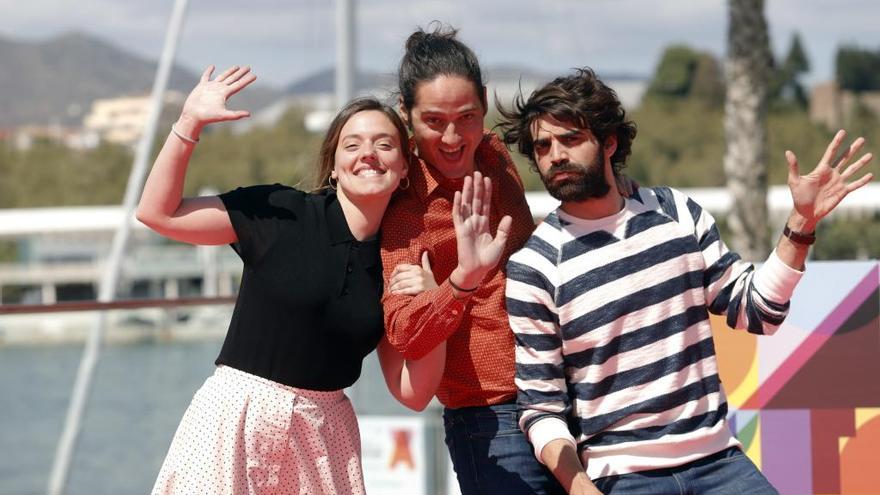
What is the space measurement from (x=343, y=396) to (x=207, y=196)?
2.06 feet

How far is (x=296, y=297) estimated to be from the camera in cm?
324

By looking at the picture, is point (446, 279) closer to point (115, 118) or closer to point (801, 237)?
point (801, 237)

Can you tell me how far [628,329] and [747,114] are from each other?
26.7 feet

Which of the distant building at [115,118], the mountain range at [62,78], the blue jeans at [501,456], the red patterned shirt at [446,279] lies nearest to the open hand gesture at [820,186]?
the red patterned shirt at [446,279]

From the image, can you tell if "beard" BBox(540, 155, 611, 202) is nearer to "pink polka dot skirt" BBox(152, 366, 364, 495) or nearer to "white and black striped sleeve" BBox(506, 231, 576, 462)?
"white and black striped sleeve" BBox(506, 231, 576, 462)

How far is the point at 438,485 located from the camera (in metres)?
7.26

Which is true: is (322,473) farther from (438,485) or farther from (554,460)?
(438,485)

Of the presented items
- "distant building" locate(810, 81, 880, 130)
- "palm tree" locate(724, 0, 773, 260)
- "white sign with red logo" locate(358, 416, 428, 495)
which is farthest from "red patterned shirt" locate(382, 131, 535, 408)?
"distant building" locate(810, 81, 880, 130)

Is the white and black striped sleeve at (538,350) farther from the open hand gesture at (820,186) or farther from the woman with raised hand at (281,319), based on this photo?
the open hand gesture at (820,186)

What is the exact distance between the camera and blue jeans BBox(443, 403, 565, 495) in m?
3.41

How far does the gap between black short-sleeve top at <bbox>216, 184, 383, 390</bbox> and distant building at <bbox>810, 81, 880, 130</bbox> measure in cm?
9823

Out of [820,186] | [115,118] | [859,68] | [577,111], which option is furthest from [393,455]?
[115,118]

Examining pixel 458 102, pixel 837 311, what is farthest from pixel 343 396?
pixel 837 311

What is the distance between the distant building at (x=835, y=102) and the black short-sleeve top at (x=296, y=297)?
322ft
